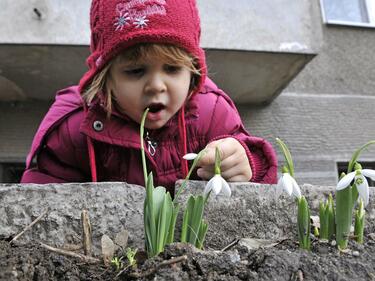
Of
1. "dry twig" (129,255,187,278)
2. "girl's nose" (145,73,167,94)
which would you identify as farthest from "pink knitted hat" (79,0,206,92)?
"dry twig" (129,255,187,278)

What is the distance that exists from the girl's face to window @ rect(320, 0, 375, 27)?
11.2 feet

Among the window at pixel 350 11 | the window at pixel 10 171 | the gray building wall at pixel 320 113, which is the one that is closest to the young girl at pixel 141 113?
the gray building wall at pixel 320 113

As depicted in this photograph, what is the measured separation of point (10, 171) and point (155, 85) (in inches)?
120

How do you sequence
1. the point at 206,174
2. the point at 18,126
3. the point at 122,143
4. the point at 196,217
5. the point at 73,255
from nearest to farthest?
the point at 73,255 < the point at 196,217 < the point at 206,174 < the point at 122,143 < the point at 18,126

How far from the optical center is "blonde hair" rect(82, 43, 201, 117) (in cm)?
138

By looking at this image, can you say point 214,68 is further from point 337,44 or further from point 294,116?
point 337,44

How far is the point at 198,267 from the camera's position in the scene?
2.51 ft

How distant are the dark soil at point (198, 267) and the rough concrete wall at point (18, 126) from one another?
3.19 metres

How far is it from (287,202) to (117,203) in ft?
1.28

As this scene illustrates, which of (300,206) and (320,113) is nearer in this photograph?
(300,206)

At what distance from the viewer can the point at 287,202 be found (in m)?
1.12

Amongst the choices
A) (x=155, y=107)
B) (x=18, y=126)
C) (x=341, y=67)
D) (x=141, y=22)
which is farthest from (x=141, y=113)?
(x=341, y=67)

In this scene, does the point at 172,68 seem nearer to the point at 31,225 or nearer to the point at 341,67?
the point at 31,225

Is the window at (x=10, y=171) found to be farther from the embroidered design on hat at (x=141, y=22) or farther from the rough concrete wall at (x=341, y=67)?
the embroidered design on hat at (x=141, y=22)
